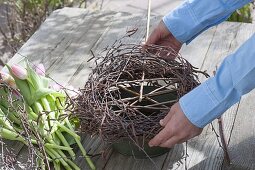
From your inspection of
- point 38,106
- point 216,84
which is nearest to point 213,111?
point 216,84

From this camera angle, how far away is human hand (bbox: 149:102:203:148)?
1.44m

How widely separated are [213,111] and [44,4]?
7.41 ft

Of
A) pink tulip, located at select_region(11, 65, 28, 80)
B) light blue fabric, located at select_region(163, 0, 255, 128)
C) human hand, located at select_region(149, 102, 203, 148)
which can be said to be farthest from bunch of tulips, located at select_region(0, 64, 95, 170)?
light blue fabric, located at select_region(163, 0, 255, 128)

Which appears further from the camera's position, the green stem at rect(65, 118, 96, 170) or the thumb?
the thumb

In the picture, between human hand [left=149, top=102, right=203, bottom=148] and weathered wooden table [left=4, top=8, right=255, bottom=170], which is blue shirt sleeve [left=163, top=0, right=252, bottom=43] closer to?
weathered wooden table [left=4, top=8, right=255, bottom=170]

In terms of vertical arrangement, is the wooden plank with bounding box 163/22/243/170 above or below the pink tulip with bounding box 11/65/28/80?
below

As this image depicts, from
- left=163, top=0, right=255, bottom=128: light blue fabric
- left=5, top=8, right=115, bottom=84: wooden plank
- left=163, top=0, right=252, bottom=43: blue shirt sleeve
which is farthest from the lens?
left=5, top=8, right=115, bottom=84: wooden plank

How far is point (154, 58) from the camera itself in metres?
1.68

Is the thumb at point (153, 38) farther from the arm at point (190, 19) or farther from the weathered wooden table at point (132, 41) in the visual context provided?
the weathered wooden table at point (132, 41)

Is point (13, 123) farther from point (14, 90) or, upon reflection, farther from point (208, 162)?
point (208, 162)

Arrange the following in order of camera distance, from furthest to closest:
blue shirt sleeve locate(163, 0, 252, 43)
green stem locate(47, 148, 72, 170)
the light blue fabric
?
blue shirt sleeve locate(163, 0, 252, 43) < green stem locate(47, 148, 72, 170) < the light blue fabric

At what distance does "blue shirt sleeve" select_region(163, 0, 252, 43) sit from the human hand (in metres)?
0.43

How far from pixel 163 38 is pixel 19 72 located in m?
0.53

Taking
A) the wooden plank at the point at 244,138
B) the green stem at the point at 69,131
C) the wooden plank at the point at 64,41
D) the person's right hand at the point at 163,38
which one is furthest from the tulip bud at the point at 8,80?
the wooden plank at the point at 244,138
